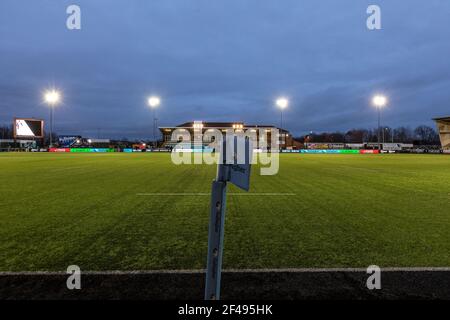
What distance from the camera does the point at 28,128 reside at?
242 feet

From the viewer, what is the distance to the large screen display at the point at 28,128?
7239cm

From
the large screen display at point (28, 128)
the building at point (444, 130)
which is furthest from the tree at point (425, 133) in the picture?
the large screen display at point (28, 128)

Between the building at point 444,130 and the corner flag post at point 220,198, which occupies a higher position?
the building at point 444,130

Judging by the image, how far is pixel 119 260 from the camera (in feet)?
13.8

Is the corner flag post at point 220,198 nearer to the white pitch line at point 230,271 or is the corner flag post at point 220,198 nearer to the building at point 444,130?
the white pitch line at point 230,271

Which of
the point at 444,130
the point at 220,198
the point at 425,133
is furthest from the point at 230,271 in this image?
the point at 425,133

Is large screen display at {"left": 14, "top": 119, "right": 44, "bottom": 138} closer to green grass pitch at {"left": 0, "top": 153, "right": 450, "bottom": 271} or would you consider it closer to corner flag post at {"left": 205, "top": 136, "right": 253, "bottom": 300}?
green grass pitch at {"left": 0, "top": 153, "right": 450, "bottom": 271}

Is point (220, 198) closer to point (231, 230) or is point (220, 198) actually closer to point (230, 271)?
point (230, 271)

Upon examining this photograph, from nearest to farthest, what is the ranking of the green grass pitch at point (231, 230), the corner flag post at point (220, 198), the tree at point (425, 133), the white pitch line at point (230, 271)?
the corner flag post at point (220, 198) < the white pitch line at point (230, 271) < the green grass pitch at point (231, 230) < the tree at point (425, 133)

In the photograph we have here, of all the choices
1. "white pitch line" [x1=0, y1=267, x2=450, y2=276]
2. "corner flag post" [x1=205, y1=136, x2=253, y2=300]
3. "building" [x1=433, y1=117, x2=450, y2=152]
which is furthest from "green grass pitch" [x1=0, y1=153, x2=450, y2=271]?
"building" [x1=433, y1=117, x2=450, y2=152]

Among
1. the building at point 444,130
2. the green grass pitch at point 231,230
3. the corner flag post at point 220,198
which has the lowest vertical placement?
the green grass pitch at point 231,230

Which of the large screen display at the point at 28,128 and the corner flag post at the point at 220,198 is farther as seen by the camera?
the large screen display at the point at 28,128

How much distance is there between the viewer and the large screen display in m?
72.4
